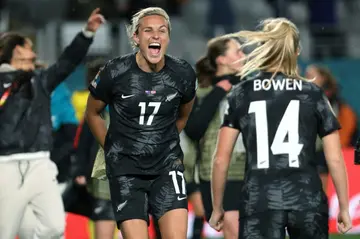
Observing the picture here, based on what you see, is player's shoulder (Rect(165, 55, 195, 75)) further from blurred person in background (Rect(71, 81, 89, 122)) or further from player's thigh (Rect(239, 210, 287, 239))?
blurred person in background (Rect(71, 81, 89, 122))

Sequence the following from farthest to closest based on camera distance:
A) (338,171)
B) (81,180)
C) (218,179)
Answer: (81,180) → (218,179) → (338,171)

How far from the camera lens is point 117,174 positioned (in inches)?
301

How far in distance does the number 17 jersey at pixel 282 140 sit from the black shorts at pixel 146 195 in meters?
0.63

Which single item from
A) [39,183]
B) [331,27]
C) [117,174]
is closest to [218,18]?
[331,27]

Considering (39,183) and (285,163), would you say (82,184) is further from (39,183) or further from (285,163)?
(285,163)

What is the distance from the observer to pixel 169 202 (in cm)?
759

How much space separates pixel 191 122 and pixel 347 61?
9.24m

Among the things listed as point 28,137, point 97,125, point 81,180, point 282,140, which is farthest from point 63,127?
point 282,140

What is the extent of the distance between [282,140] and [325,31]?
43.9ft

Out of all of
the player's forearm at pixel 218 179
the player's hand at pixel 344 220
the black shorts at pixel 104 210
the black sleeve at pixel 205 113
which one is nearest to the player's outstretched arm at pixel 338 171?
the player's hand at pixel 344 220

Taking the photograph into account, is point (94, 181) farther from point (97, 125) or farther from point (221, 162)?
point (221, 162)

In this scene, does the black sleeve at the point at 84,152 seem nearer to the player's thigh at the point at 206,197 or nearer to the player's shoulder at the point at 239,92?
the player's thigh at the point at 206,197

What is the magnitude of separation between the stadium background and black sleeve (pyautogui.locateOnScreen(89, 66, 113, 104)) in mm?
9922

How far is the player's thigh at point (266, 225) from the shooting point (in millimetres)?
6996
